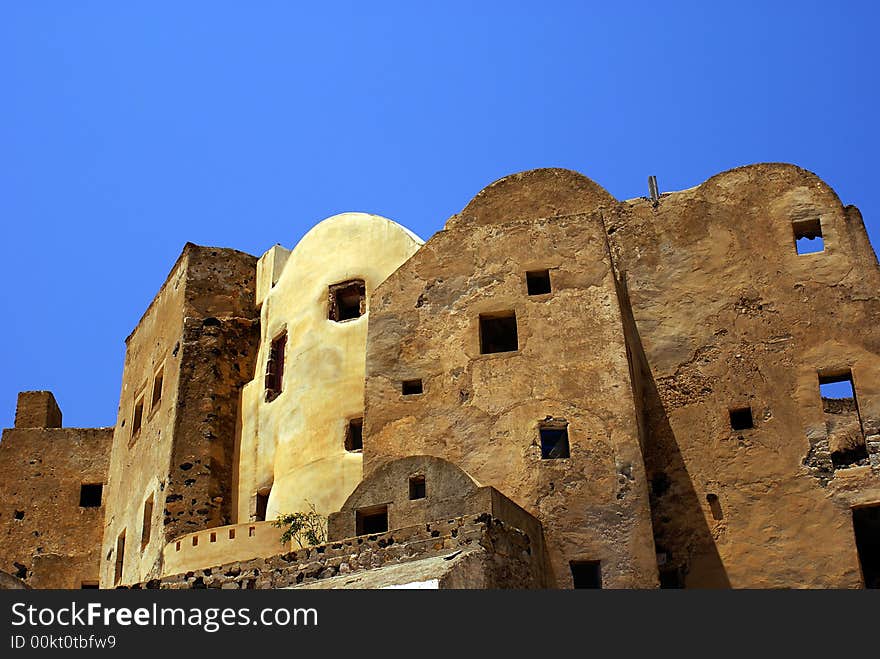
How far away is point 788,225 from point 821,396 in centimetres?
372

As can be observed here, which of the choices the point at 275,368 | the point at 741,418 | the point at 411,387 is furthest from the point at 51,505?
the point at 741,418

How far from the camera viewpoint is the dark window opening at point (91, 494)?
3488 cm

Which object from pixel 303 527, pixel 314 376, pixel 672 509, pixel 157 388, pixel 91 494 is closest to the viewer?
pixel 672 509

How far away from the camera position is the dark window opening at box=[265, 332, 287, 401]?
30.2m

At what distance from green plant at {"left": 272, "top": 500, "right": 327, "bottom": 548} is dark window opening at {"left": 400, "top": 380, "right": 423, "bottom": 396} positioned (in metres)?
2.92

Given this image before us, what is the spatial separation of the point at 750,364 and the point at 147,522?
13767 millimetres

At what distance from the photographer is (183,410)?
30.4m

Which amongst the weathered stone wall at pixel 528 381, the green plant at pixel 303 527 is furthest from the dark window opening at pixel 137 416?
the weathered stone wall at pixel 528 381

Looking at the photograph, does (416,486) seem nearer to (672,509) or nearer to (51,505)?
(672,509)

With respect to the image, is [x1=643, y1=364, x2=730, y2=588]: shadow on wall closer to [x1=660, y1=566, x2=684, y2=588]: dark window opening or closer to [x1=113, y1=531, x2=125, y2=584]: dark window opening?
[x1=660, y1=566, x2=684, y2=588]: dark window opening

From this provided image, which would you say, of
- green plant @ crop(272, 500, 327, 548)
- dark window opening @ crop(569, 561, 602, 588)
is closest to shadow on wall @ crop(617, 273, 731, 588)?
dark window opening @ crop(569, 561, 602, 588)

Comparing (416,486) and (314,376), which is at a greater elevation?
(314,376)

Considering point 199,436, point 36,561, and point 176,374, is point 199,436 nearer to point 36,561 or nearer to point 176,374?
A: point 176,374

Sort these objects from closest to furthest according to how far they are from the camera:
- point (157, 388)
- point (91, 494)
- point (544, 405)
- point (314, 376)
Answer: point (544, 405) → point (314, 376) → point (157, 388) → point (91, 494)
